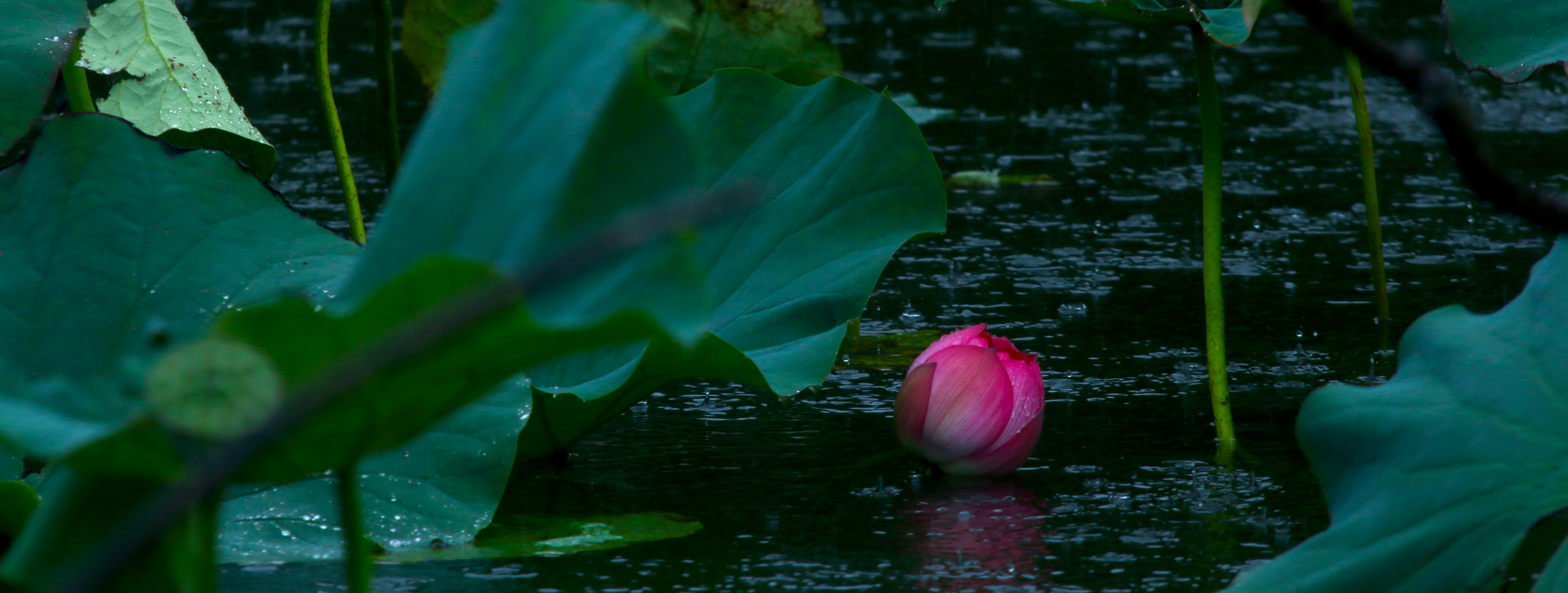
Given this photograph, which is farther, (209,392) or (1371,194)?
(1371,194)

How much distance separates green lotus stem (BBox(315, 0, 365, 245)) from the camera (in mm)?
1300

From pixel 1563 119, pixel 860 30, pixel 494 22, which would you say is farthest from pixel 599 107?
pixel 860 30

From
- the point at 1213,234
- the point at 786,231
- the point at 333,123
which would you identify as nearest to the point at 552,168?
the point at 786,231

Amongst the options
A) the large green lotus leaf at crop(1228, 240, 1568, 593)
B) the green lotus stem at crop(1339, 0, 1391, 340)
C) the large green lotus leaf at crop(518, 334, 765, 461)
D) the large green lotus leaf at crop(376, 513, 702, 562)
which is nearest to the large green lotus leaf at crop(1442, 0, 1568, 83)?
the green lotus stem at crop(1339, 0, 1391, 340)

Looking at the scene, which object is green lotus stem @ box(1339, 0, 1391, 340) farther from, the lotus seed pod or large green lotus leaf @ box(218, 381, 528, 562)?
the lotus seed pod

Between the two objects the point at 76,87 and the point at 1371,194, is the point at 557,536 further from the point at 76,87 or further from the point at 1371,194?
the point at 1371,194

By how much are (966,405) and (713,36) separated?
562 mm

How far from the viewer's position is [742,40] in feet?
4.68

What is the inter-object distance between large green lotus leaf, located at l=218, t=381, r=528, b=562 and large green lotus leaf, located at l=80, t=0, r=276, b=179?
431 millimetres

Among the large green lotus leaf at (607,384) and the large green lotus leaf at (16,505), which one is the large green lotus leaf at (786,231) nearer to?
the large green lotus leaf at (607,384)

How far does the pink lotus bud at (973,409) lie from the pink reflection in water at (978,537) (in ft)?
0.07

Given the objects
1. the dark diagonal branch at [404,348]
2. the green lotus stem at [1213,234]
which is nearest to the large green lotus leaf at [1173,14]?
the green lotus stem at [1213,234]

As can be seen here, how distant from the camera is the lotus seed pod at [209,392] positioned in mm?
448

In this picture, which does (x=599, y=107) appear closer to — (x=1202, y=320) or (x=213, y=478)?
(x=213, y=478)
